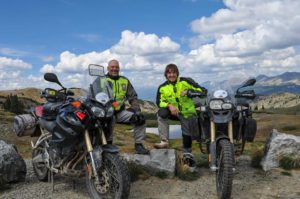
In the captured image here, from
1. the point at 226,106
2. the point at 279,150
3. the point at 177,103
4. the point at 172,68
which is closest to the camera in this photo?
the point at 226,106

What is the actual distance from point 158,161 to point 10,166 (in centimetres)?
382

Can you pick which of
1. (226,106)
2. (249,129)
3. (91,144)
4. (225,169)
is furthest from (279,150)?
(91,144)

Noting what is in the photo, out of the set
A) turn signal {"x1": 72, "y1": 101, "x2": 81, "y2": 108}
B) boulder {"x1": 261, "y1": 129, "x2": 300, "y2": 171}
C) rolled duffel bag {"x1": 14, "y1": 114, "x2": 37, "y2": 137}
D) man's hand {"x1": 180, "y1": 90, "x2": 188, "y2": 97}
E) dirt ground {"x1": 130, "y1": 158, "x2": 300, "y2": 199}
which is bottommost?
dirt ground {"x1": 130, "y1": 158, "x2": 300, "y2": 199}

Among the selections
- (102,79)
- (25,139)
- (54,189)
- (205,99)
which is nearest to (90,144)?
(102,79)

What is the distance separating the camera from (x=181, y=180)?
9.86 meters

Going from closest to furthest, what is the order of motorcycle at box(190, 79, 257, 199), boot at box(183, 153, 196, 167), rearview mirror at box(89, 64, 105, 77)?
motorcycle at box(190, 79, 257, 199) → rearview mirror at box(89, 64, 105, 77) → boot at box(183, 153, 196, 167)

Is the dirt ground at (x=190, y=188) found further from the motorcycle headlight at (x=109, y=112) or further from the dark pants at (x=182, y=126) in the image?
the motorcycle headlight at (x=109, y=112)

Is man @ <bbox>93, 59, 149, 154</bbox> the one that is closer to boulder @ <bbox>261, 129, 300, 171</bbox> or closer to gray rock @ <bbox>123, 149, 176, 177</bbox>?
gray rock @ <bbox>123, 149, 176, 177</bbox>

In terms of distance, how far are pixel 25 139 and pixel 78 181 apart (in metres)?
20.1

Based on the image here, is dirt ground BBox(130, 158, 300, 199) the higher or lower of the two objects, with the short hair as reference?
lower

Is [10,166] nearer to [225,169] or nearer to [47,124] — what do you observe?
[47,124]

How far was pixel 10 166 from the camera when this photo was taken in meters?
9.67

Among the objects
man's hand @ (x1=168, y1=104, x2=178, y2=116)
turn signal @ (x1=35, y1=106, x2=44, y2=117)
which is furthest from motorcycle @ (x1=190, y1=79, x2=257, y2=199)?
turn signal @ (x1=35, y1=106, x2=44, y2=117)

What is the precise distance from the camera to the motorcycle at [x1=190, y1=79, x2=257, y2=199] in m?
7.75
